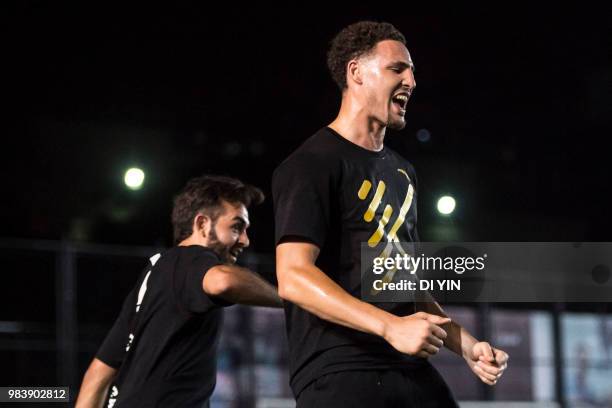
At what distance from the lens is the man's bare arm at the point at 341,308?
8.55 ft

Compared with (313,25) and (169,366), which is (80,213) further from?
(169,366)

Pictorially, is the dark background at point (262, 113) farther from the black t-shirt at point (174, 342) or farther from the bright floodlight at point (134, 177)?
the black t-shirt at point (174, 342)

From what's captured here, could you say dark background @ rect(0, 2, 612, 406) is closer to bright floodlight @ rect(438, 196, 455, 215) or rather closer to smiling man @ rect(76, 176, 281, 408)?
bright floodlight @ rect(438, 196, 455, 215)

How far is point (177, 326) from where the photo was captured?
4.21 meters

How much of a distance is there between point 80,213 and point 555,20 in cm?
612

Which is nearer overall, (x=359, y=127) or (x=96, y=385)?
(x=359, y=127)

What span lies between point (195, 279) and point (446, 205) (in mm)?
9659

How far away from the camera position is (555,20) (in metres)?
11.0

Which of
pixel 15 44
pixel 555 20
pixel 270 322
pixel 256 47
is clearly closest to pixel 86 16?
pixel 15 44

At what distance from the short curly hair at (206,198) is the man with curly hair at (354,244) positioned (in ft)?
5.20

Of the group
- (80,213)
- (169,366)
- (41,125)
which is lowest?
(169,366)

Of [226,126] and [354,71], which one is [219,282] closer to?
[354,71]

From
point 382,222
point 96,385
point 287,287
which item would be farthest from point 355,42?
point 96,385

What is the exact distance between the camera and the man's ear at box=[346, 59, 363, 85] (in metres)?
3.25
